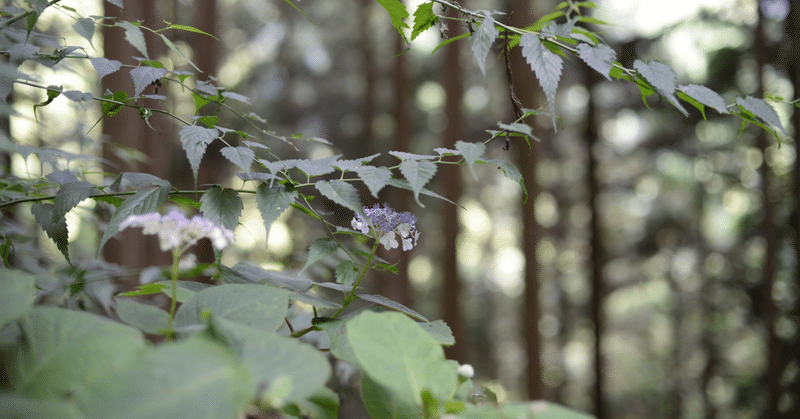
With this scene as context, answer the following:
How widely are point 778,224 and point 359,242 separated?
3.23 m

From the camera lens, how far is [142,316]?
1.08ft

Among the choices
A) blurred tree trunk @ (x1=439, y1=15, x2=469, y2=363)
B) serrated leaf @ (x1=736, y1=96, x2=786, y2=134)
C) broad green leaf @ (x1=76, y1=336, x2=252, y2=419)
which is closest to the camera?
broad green leaf @ (x1=76, y1=336, x2=252, y2=419)

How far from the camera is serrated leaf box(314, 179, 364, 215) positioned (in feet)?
1.40

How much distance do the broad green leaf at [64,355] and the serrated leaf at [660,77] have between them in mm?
566

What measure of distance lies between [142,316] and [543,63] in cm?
47

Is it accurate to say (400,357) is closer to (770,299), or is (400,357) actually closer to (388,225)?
(388,225)

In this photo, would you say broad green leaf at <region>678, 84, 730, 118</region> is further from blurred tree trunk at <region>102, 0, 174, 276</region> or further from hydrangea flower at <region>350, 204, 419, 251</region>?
blurred tree trunk at <region>102, 0, 174, 276</region>

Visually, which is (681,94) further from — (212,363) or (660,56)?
(660,56)

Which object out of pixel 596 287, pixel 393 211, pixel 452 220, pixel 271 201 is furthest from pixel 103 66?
pixel 596 287

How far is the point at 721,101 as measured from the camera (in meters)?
0.54

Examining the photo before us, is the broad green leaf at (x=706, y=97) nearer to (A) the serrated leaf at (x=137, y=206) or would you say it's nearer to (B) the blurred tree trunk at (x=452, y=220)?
(A) the serrated leaf at (x=137, y=206)

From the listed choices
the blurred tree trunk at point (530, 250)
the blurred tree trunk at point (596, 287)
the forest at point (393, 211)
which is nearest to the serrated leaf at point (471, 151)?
the forest at point (393, 211)

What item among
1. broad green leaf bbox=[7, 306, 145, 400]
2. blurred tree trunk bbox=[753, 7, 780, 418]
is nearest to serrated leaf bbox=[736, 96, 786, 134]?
broad green leaf bbox=[7, 306, 145, 400]

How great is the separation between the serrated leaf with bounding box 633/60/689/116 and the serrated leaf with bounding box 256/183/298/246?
A: 438 mm
